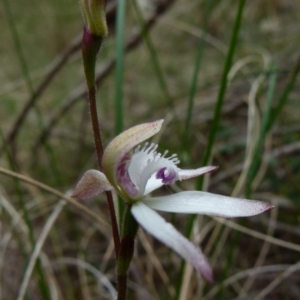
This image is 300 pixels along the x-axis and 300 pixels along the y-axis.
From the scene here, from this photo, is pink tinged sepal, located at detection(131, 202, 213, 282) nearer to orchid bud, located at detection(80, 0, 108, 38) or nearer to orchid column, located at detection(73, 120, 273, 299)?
orchid column, located at detection(73, 120, 273, 299)

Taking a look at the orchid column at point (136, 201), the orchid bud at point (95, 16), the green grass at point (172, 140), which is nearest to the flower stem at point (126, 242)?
the orchid column at point (136, 201)

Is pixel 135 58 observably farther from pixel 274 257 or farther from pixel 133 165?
pixel 133 165

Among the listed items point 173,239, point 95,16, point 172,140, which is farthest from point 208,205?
point 172,140

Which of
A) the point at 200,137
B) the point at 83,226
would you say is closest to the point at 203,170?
the point at 83,226

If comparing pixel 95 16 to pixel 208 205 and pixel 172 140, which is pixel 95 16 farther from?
pixel 172 140

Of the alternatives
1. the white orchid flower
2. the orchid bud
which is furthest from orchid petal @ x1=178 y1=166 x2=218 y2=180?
the orchid bud
